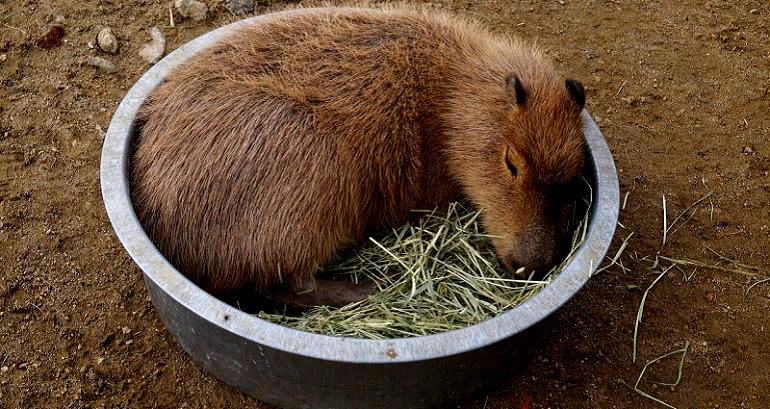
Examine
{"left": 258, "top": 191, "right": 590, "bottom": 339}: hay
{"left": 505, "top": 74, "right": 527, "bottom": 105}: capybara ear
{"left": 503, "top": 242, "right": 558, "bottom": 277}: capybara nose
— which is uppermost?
{"left": 505, "top": 74, "right": 527, "bottom": 105}: capybara ear

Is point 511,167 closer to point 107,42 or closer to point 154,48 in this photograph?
point 154,48

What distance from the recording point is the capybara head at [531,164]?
322 centimetres

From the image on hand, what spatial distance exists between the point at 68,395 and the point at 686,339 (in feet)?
9.45

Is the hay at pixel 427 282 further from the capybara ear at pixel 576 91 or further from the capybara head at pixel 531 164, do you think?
the capybara ear at pixel 576 91

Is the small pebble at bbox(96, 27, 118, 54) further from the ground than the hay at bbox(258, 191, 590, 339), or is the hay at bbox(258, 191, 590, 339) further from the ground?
the hay at bbox(258, 191, 590, 339)

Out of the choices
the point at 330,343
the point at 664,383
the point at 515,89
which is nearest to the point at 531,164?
the point at 515,89

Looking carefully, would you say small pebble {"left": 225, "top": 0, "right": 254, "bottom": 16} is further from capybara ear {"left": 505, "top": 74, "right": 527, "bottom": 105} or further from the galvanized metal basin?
capybara ear {"left": 505, "top": 74, "right": 527, "bottom": 105}

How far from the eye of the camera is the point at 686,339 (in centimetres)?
376

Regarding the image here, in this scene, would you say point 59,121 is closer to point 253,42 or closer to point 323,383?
point 253,42

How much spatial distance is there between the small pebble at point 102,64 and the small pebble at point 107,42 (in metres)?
0.09

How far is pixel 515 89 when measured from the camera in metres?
3.18

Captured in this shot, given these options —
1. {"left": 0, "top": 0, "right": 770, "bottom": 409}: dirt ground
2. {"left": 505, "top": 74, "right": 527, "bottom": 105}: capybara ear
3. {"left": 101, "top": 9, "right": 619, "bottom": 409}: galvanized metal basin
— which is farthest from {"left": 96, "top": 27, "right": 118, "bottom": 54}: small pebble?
{"left": 505, "top": 74, "right": 527, "bottom": 105}: capybara ear

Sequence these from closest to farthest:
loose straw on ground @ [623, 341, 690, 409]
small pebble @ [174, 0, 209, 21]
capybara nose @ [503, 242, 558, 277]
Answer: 1. capybara nose @ [503, 242, 558, 277]
2. loose straw on ground @ [623, 341, 690, 409]
3. small pebble @ [174, 0, 209, 21]

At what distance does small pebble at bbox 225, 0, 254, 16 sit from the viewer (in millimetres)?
5168
